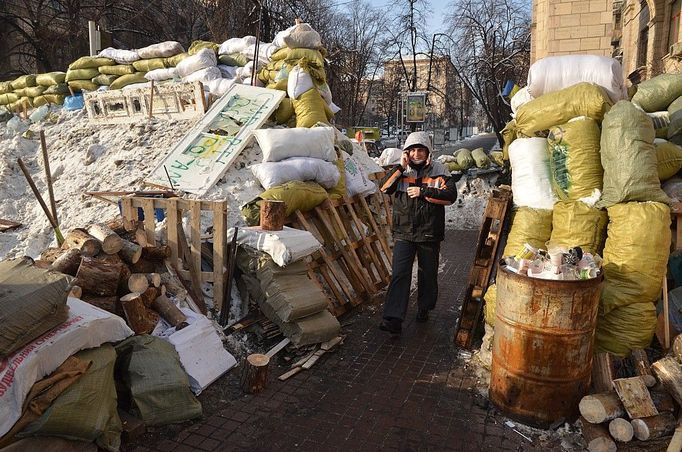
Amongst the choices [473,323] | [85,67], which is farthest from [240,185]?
[85,67]

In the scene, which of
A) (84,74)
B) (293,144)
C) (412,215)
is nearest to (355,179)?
(293,144)

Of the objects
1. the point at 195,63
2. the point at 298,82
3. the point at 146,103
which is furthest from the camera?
the point at 195,63

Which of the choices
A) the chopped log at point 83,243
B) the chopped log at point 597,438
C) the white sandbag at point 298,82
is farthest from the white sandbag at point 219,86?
the chopped log at point 597,438

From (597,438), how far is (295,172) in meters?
4.32

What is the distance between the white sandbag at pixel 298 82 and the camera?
7.84m

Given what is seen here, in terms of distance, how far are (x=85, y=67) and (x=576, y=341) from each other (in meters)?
11.6

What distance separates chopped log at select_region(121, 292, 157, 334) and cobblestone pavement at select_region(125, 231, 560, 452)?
0.76m

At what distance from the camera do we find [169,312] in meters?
4.21

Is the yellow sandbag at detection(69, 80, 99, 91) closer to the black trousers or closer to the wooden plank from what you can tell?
the wooden plank

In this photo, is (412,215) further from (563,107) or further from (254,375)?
(254,375)

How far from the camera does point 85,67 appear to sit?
10938 millimetres

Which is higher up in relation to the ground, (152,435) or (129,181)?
(129,181)

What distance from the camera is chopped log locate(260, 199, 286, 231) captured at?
4918 millimetres

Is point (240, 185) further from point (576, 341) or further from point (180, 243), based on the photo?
point (576, 341)
